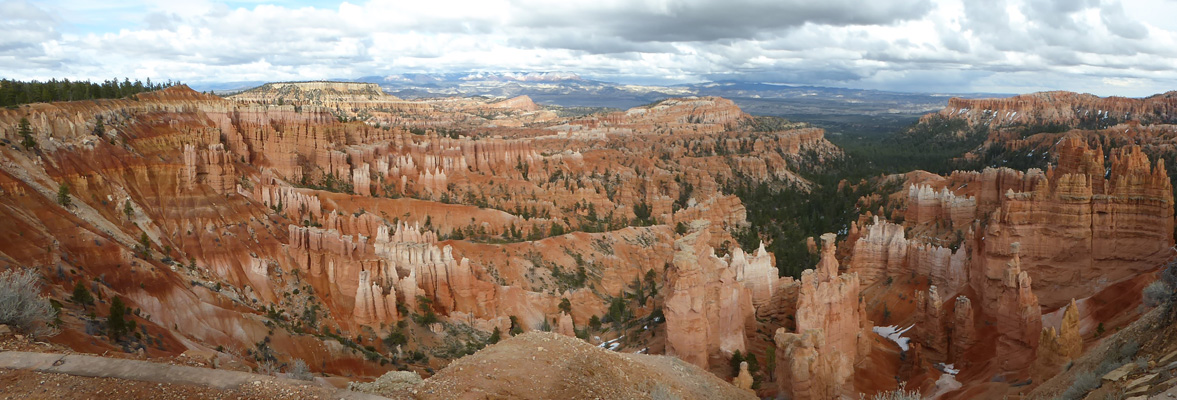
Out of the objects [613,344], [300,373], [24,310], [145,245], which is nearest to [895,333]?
[613,344]

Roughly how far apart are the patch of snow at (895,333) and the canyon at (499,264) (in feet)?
1.28

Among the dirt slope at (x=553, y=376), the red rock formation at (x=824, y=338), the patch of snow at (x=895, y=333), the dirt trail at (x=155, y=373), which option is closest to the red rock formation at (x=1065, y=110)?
the patch of snow at (x=895, y=333)

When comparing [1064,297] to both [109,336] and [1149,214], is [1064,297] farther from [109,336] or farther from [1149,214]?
[109,336]

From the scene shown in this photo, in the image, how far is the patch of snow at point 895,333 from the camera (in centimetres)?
3537

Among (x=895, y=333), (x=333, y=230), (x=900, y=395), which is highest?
(x=900, y=395)

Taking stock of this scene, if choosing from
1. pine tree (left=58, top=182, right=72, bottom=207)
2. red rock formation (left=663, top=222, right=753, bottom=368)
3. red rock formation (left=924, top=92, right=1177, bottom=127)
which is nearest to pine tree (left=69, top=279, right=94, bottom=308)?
pine tree (left=58, top=182, right=72, bottom=207)

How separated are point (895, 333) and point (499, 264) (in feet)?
87.9

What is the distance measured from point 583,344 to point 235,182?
37.2 meters

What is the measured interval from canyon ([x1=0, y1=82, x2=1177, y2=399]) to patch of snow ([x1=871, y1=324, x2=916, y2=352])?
1.28ft

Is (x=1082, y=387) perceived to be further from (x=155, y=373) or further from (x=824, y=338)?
(x=155, y=373)

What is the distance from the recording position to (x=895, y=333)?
1462 inches

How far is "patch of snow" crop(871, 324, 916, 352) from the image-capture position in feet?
116

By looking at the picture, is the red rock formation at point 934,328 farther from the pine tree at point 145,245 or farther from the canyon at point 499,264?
the pine tree at point 145,245

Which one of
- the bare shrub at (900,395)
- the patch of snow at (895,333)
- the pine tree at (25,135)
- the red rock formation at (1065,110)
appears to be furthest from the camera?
the red rock formation at (1065,110)
